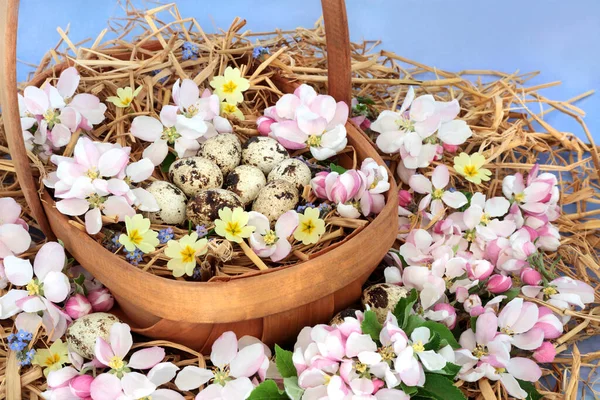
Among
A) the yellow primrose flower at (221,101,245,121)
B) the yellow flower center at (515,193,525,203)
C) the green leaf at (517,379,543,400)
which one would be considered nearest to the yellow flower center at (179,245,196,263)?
the yellow primrose flower at (221,101,245,121)

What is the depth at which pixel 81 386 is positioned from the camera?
1.09 meters

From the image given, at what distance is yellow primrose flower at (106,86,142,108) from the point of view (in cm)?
148

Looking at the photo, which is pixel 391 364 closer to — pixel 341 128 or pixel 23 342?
pixel 341 128

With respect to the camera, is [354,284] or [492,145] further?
[492,145]

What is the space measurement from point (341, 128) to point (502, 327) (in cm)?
47

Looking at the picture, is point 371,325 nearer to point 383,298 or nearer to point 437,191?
point 383,298

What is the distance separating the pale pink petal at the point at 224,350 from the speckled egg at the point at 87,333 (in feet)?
0.60

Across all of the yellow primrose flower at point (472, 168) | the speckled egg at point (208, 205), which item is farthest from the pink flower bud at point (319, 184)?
the yellow primrose flower at point (472, 168)

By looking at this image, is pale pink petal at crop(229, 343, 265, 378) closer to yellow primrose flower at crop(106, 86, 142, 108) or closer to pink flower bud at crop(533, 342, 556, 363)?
pink flower bud at crop(533, 342, 556, 363)

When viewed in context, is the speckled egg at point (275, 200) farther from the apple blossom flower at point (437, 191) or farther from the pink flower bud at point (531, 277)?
the pink flower bud at point (531, 277)

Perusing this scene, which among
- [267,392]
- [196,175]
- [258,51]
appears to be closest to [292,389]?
[267,392]

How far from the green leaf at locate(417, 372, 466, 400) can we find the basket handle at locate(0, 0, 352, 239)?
618 millimetres

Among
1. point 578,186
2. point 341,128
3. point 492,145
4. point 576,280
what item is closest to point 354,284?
point 341,128

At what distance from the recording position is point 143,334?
47.1 inches
